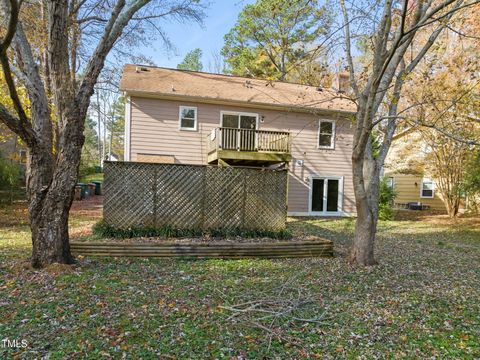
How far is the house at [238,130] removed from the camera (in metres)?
12.5

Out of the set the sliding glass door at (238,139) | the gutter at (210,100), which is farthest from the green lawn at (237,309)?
the gutter at (210,100)

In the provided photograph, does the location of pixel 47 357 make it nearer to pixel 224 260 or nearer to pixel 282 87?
pixel 224 260

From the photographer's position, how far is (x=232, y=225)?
837cm

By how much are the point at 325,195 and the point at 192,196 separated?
8.90 meters

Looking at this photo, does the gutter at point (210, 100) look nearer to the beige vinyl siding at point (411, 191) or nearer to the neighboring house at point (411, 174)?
the neighboring house at point (411, 174)

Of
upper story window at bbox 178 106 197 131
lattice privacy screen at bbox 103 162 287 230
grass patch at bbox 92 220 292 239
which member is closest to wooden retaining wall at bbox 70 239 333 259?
grass patch at bbox 92 220 292 239

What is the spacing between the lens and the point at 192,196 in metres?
8.15

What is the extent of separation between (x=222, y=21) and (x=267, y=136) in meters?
5.20

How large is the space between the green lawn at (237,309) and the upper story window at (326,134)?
31.1 feet

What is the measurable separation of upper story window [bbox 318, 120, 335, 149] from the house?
0.05m

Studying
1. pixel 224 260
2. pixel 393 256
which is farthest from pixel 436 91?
pixel 224 260

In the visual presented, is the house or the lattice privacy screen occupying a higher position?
the house

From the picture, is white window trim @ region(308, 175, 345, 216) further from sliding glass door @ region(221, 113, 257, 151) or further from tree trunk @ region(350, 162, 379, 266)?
tree trunk @ region(350, 162, 379, 266)

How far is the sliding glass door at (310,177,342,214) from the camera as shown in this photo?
49.6 feet
